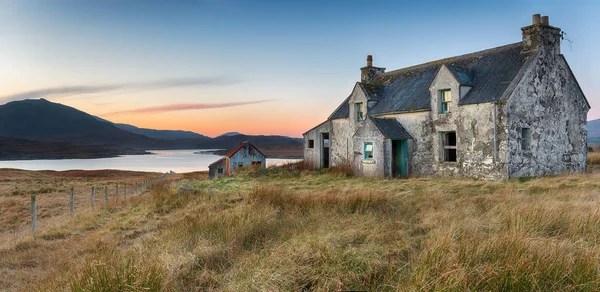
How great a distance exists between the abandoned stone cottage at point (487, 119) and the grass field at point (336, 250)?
6.38 metres

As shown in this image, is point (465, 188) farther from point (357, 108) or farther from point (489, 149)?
point (357, 108)

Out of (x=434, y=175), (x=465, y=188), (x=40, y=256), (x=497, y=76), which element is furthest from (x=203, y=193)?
(x=497, y=76)

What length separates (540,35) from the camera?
657 inches

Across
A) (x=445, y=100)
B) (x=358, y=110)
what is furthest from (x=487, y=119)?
(x=358, y=110)

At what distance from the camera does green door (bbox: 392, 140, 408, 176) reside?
19.6 metres

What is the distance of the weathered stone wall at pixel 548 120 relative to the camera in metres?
16.1

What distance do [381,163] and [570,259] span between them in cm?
1470

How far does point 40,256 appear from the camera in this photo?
7.80 meters

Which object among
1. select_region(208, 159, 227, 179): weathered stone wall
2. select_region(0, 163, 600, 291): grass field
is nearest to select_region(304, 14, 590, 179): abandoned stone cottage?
select_region(0, 163, 600, 291): grass field

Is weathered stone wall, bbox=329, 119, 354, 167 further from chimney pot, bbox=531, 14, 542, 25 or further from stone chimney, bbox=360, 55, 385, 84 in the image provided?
chimney pot, bbox=531, 14, 542, 25

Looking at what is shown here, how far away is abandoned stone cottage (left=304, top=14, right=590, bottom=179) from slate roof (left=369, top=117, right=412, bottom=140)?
0.06m

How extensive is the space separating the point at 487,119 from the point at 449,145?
102 inches

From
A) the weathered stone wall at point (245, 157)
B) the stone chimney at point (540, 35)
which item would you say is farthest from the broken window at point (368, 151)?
the weathered stone wall at point (245, 157)

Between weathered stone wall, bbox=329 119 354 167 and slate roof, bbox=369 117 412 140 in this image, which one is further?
weathered stone wall, bbox=329 119 354 167
